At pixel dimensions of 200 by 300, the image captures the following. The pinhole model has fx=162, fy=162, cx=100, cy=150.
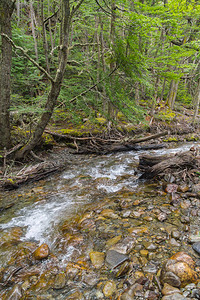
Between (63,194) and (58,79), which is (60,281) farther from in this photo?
(58,79)

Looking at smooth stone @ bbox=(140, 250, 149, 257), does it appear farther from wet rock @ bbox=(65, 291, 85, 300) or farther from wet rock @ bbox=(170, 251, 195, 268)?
wet rock @ bbox=(65, 291, 85, 300)

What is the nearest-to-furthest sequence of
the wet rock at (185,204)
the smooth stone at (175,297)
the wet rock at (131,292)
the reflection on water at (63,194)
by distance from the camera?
the smooth stone at (175,297) → the wet rock at (131,292) → the wet rock at (185,204) → the reflection on water at (63,194)

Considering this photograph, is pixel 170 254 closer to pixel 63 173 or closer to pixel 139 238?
pixel 139 238

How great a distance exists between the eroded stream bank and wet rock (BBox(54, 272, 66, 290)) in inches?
0.5

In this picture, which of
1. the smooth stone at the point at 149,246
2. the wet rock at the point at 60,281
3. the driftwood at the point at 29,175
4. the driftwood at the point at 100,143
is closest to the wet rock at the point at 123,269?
the smooth stone at the point at 149,246

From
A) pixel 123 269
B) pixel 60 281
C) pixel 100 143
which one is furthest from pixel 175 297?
pixel 100 143

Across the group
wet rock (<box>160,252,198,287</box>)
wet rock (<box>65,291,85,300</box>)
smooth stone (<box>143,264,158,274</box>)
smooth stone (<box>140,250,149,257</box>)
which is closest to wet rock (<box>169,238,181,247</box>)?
wet rock (<box>160,252,198,287</box>)

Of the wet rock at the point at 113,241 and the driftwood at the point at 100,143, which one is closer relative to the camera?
the wet rock at the point at 113,241

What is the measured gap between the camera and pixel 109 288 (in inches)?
80.3

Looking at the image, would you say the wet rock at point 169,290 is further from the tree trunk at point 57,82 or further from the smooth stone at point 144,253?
the tree trunk at point 57,82

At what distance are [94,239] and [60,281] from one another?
85 cm

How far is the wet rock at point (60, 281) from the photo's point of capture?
220 centimetres

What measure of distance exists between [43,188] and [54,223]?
6.29 ft

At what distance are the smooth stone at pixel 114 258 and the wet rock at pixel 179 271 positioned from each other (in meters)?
0.57
